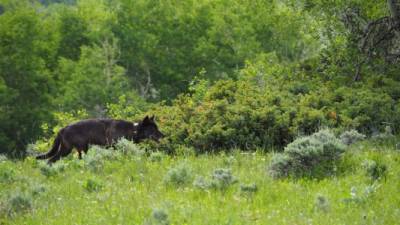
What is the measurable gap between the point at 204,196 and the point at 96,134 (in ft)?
20.3

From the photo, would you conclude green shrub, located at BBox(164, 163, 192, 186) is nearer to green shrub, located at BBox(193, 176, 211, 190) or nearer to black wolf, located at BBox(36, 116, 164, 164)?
green shrub, located at BBox(193, 176, 211, 190)

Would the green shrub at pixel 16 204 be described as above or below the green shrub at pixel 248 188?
below

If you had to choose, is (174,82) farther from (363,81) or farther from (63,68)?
(363,81)

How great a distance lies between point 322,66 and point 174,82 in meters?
45.9

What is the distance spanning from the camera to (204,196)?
857cm

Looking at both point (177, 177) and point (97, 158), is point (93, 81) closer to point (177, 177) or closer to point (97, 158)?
point (97, 158)

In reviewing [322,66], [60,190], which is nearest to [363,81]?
[322,66]

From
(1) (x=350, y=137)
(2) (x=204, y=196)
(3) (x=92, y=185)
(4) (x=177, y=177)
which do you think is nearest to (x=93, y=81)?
(1) (x=350, y=137)

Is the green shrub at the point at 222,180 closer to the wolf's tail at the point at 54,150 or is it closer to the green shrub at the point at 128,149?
the green shrub at the point at 128,149

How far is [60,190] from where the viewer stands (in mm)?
9812

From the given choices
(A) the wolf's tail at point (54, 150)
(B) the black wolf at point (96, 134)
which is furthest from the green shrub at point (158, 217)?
(A) the wolf's tail at point (54, 150)

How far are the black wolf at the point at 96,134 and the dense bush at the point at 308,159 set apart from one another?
5210 mm

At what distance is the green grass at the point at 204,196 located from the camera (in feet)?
24.3

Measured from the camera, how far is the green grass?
7406 millimetres
